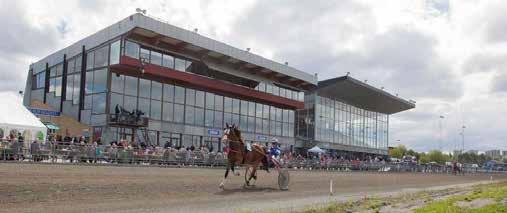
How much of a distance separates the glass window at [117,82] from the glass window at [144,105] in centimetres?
232

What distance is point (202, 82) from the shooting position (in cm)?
5606

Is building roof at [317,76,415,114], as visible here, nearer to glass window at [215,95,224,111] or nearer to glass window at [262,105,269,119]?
glass window at [262,105,269,119]

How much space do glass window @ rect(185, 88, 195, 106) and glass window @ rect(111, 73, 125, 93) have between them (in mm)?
8377

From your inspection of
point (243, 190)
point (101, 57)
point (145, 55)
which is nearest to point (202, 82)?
point (145, 55)

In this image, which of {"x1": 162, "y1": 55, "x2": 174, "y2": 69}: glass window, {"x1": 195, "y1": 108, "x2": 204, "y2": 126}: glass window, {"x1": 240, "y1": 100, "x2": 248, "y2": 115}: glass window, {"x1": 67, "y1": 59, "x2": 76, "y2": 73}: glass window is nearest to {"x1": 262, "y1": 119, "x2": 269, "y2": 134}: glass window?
{"x1": 240, "y1": 100, "x2": 248, "y2": 115}: glass window

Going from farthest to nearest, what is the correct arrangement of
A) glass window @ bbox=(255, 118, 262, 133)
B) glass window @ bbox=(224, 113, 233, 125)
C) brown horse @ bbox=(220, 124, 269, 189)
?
glass window @ bbox=(255, 118, 262, 133), glass window @ bbox=(224, 113, 233, 125), brown horse @ bbox=(220, 124, 269, 189)

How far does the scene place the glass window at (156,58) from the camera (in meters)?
51.8

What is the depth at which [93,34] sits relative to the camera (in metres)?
53.2

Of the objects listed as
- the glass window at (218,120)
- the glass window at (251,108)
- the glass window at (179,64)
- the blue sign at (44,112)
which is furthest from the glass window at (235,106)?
the blue sign at (44,112)

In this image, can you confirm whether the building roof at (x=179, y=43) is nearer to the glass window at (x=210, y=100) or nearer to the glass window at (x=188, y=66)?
the glass window at (x=188, y=66)

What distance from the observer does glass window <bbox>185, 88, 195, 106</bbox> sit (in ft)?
188

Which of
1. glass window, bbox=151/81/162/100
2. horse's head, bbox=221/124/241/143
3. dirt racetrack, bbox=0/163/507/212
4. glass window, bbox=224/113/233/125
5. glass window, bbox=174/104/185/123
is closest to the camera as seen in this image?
dirt racetrack, bbox=0/163/507/212

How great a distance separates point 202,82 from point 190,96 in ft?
8.16

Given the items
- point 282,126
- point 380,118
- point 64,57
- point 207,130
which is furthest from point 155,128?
point 380,118
